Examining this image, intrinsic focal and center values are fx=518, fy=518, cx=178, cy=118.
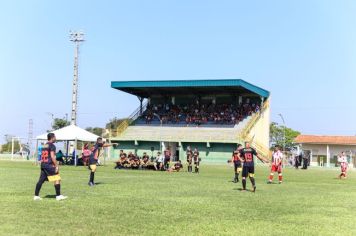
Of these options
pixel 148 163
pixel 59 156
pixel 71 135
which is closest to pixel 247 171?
pixel 148 163

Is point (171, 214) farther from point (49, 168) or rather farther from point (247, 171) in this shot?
point (247, 171)

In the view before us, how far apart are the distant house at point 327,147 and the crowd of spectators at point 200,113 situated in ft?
56.6

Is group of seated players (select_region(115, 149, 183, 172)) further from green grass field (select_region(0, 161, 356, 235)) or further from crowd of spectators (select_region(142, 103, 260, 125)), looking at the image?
crowd of spectators (select_region(142, 103, 260, 125))

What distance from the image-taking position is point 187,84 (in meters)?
63.5

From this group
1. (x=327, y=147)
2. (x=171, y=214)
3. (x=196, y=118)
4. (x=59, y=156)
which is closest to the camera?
(x=171, y=214)

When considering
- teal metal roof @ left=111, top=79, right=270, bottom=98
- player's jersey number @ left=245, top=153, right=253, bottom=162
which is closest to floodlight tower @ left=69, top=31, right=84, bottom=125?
teal metal roof @ left=111, top=79, right=270, bottom=98

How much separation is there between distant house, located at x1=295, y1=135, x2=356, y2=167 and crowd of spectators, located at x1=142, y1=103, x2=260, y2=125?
1726 cm

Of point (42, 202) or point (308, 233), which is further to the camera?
point (42, 202)

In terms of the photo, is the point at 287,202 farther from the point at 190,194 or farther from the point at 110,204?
the point at 110,204

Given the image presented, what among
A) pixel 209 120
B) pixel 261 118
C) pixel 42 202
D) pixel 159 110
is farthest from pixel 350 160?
pixel 42 202

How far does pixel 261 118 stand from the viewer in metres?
64.9

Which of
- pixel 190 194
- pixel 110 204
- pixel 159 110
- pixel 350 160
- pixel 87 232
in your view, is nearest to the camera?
pixel 87 232

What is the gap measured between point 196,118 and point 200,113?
1.04m

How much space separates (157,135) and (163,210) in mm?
51601
